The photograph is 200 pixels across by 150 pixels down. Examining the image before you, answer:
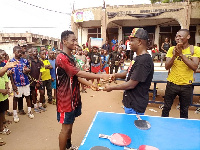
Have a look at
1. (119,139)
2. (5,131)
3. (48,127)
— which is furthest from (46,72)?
(119,139)

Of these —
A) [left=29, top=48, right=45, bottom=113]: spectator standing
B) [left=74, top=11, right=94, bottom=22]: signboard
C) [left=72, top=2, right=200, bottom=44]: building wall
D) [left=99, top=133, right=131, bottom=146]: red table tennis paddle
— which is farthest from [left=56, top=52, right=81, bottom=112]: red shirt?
[left=74, top=11, right=94, bottom=22]: signboard

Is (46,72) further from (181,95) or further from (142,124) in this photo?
(142,124)

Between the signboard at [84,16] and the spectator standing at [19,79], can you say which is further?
the signboard at [84,16]

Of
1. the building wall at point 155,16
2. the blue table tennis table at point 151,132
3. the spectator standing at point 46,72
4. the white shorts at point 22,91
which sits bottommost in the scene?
the white shorts at point 22,91

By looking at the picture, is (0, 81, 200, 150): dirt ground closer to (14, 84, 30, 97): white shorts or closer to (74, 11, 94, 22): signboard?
(14, 84, 30, 97): white shorts

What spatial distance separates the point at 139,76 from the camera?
86.6 inches

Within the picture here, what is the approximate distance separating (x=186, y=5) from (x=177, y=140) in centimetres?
1546

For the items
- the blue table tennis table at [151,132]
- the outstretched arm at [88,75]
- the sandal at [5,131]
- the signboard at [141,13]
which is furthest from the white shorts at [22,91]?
the signboard at [141,13]

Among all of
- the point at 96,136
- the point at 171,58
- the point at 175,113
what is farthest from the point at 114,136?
the point at 175,113

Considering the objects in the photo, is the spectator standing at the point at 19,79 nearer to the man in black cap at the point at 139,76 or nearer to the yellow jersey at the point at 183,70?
the man in black cap at the point at 139,76

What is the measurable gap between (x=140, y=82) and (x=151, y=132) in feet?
2.59

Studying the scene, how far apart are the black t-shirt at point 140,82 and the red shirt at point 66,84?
0.87 m

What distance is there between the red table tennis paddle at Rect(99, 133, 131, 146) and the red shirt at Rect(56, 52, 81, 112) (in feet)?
3.69

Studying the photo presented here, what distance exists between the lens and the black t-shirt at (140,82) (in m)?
2.20
